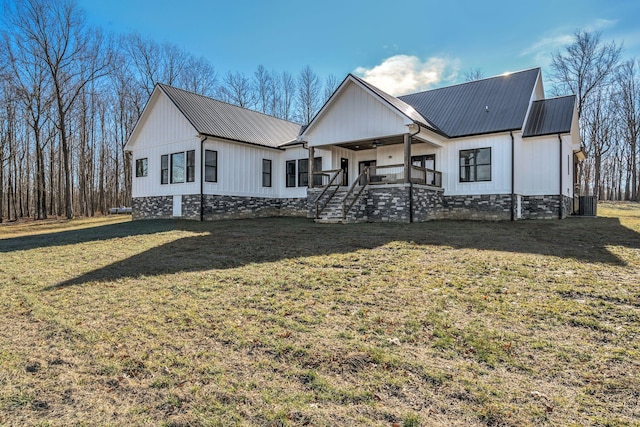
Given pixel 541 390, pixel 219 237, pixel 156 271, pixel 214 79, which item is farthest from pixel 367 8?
pixel 214 79

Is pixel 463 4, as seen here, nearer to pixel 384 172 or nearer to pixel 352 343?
pixel 384 172

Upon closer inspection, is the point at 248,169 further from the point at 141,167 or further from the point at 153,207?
the point at 141,167

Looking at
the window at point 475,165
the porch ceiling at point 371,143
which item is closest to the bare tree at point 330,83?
the porch ceiling at point 371,143

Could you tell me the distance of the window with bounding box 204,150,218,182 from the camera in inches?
681

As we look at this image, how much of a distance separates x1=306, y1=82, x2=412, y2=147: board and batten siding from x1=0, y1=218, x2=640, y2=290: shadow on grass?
15.2 feet

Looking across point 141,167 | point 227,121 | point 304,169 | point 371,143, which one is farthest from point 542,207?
point 141,167

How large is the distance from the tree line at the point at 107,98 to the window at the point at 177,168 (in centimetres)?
1031

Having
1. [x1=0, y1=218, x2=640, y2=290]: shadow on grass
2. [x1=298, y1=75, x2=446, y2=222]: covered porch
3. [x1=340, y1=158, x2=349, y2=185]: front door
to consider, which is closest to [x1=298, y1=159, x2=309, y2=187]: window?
[x1=298, y1=75, x2=446, y2=222]: covered porch

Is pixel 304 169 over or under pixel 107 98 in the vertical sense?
under

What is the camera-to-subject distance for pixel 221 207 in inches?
701

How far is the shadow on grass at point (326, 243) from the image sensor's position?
752cm

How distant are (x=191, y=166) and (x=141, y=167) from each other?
4.68m

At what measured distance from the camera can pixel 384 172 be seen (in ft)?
60.4

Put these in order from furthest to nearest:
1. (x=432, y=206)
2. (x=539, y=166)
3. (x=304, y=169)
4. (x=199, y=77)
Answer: (x=199, y=77), (x=304, y=169), (x=539, y=166), (x=432, y=206)
